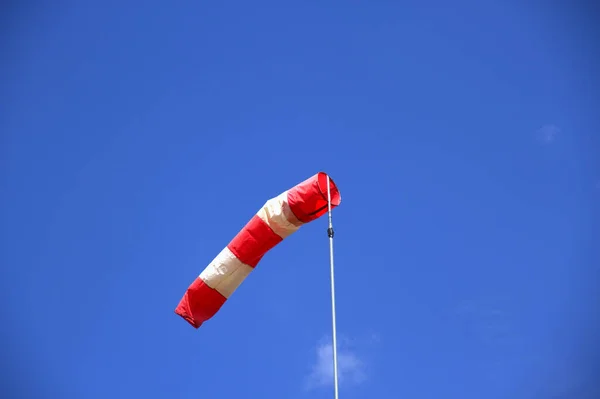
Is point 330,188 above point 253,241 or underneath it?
above

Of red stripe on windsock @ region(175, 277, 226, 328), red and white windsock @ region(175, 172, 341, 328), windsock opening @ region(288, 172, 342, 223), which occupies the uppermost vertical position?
windsock opening @ region(288, 172, 342, 223)

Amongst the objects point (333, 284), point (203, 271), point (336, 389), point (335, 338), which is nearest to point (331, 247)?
point (333, 284)

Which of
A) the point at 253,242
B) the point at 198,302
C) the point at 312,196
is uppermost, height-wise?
the point at 312,196

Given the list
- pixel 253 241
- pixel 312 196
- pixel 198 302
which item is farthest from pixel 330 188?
pixel 198 302

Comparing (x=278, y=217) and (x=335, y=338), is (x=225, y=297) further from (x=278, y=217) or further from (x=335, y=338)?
(x=335, y=338)

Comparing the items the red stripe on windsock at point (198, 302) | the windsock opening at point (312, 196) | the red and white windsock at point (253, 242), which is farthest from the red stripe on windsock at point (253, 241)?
the red stripe on windsock at point (198, 302)

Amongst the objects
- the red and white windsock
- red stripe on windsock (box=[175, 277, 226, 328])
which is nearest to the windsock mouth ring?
the red and white windsock

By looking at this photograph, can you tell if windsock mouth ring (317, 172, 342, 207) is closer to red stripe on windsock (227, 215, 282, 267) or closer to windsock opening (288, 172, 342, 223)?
windsock opening (288, 172, 342, 223)

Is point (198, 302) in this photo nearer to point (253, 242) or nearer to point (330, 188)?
point (253, 242)

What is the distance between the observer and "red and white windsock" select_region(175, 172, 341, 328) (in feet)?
40.7

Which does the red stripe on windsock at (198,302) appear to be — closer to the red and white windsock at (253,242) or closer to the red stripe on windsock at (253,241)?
the red and white windsock at (253,242)

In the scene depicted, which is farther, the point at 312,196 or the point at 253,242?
the point at 253,242

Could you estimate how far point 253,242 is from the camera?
505 inches

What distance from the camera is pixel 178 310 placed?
13094 mm
